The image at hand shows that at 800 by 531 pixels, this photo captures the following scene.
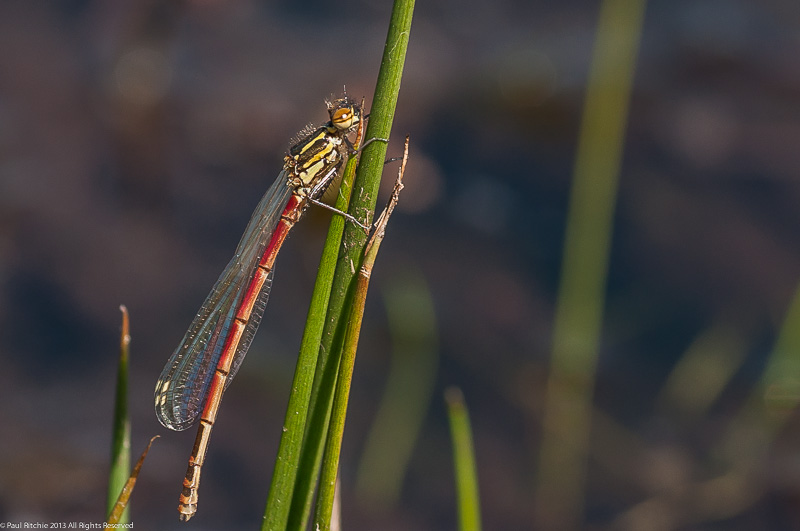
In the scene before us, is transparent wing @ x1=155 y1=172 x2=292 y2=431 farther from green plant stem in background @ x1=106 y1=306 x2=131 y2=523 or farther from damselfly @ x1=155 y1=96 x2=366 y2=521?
green plant stem in background @ x1=106 y1=306 x2=131 y2=523

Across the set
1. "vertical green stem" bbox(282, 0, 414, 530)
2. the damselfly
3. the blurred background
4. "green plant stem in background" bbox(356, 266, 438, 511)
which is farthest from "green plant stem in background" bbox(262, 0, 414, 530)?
"green plant stem in background" bbox(356, 266, 438, 511)

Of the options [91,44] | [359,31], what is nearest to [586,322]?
[359,31]

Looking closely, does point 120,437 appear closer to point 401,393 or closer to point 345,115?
point 345,115

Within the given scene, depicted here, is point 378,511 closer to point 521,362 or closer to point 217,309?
point 521,362

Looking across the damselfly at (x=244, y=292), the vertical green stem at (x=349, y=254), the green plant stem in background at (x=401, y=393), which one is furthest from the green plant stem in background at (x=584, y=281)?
the vertical green stem at (x=349, y=254)

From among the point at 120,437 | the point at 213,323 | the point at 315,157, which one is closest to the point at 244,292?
the point at 213,323

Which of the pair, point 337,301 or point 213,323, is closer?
point 337,301
